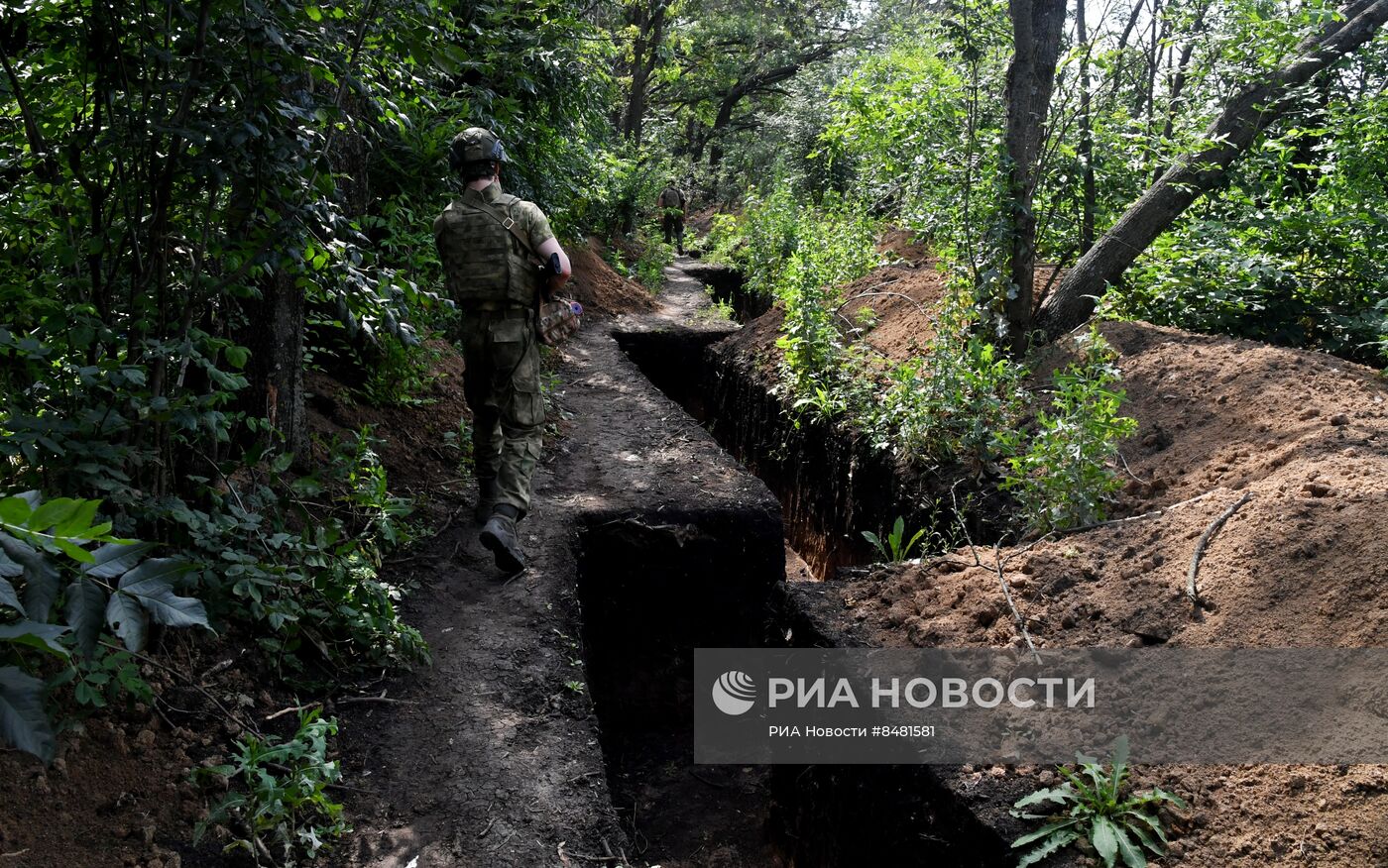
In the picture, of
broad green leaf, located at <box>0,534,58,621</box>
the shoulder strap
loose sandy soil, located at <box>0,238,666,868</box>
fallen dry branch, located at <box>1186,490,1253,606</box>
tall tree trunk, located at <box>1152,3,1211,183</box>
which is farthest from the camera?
tall tree trunk, located at <box>1152,3,1211,183</box>

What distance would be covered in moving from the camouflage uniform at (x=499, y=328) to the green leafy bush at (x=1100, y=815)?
9.60ft

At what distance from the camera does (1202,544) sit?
358 centimetres

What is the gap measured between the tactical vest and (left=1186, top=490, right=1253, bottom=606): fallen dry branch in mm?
3331

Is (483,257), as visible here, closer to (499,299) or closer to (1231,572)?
(499,299)

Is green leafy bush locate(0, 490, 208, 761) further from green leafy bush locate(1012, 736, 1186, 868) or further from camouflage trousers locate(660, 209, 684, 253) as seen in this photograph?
camouflage trousers locate(660, 209, 684, 253)

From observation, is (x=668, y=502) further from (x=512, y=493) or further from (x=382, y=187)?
(x=382, y=187)

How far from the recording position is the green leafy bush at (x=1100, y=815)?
254cm

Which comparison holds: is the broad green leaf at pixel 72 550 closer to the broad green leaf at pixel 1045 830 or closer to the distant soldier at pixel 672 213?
the broad green leaf at pixel 1045 830

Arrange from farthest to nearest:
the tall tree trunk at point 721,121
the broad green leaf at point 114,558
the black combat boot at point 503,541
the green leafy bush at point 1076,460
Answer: the tall tree trunk at point 721,121 → the black combat boot at point 503,541 → the green leafy bush at point 1076,460 → the broad green leaf at point 114,558

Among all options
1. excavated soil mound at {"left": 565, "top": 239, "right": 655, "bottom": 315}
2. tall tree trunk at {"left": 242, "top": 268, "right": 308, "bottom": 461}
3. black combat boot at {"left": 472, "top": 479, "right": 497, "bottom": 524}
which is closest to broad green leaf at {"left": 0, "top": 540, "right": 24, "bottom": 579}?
tall tree trunk at {"left": 242, "top": 268, "right": 308, "bottom": 461}

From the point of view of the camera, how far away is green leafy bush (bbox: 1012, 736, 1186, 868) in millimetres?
2536

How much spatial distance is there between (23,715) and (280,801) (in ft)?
5.28

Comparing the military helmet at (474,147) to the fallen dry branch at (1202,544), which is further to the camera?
the military helmet at (474,147)

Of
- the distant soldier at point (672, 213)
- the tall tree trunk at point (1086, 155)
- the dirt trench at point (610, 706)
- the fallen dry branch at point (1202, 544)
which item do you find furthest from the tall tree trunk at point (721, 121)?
the fallen dry branch at point (1202, 544)
